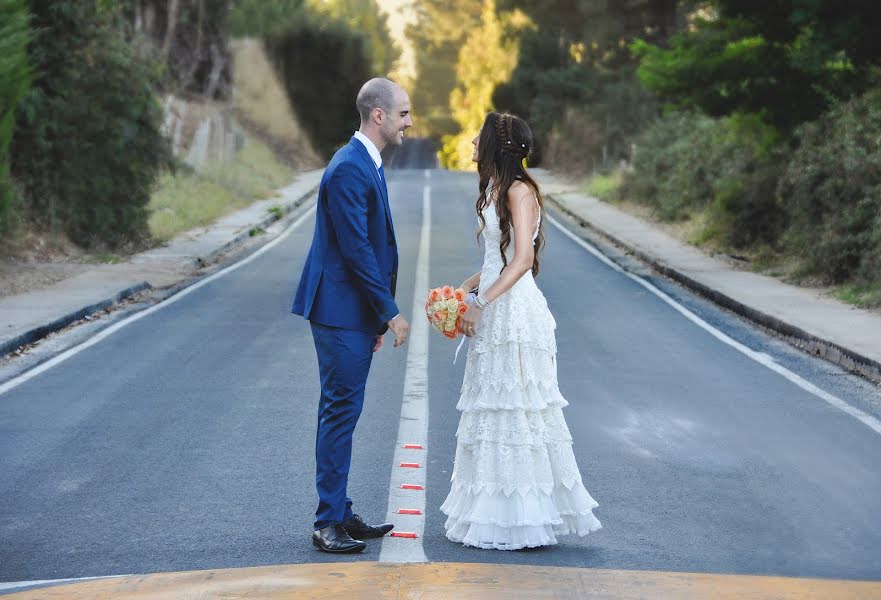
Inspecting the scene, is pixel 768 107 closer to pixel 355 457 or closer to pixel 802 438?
pixel 802 438

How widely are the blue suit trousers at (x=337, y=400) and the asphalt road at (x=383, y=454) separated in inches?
13.6

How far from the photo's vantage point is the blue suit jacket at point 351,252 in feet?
19.4

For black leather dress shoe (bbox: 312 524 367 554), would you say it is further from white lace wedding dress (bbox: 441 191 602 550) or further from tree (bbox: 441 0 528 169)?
tree (bbox: 441 0 528 169)

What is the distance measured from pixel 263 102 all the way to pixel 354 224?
54907mm

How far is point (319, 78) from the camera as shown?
59562 mm

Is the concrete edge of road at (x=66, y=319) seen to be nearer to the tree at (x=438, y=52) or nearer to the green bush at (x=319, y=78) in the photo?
the green bush at (x=319, y=78)

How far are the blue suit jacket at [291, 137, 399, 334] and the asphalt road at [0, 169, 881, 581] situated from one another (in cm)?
113

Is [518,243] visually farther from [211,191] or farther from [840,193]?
[211,191]

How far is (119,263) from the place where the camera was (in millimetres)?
21109

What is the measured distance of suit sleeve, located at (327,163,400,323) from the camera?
19.4 feet

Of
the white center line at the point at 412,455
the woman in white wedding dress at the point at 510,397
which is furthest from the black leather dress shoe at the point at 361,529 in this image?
the woman in white wedding dress at the point at 510,397

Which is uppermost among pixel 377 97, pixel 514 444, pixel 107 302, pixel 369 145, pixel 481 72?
pixel 377 97

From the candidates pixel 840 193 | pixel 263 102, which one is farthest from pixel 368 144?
pixel 263 102

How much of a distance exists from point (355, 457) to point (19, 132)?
48.8ft
